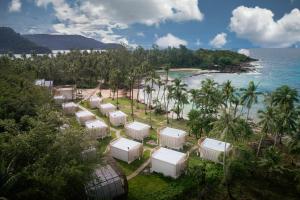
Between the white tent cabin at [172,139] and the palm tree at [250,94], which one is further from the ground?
the palm tree at [250,94]

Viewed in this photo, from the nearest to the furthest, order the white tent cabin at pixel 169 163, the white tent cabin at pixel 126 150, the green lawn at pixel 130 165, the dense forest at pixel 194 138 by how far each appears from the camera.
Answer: the dense forest at pixel 194 138 < the white tent cabin at pixel 169 163 < the green lawn at pixel 130 165 < the white tent cabin at pixel 126 150

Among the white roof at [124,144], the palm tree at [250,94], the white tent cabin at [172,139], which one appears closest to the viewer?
the white roof at [124,144]

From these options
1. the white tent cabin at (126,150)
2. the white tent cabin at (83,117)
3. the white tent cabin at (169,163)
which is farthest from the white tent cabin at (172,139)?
the white tent cabin at (83,117)

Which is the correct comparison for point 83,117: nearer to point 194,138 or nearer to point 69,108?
point 69,108

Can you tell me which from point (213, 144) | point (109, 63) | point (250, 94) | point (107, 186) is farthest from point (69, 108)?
point (109, 63)

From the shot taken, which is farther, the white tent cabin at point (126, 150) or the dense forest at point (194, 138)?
the white tent cabin at point (126, 150)

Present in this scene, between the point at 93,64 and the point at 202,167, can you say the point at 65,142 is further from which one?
the point at 93,64

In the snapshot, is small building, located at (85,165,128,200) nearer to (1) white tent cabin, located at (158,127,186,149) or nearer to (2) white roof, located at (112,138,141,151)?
(2) white roof, located at (112,138,141,151)

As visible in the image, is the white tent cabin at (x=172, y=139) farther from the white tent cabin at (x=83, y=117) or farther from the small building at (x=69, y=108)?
the small building at (x=69, y=108)

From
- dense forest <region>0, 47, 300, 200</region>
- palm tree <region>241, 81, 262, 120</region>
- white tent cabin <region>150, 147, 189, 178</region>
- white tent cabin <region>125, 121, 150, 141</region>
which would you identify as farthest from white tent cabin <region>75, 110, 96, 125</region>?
palm tree <region>241, 81, 262, 120</region>
